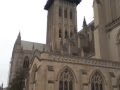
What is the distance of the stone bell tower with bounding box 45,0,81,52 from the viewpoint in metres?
60.5

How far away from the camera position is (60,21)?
63125 mm

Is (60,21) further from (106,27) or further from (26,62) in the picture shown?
(106,27)

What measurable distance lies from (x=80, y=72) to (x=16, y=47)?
43.6 m

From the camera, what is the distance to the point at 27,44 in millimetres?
67812

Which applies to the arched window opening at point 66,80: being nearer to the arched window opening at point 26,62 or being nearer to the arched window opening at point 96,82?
the arched window opening at point 96,82

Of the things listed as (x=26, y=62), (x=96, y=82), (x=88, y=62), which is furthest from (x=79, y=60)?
(x=26, y=62)

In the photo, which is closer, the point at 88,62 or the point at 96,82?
the point at 96,82

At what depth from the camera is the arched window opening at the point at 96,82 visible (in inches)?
851

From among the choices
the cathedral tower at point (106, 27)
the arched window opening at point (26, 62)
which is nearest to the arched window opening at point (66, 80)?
the cathedral tower at point (106, 27)

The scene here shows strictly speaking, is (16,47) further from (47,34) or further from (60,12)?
(60,12)

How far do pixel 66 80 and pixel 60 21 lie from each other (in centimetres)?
4341

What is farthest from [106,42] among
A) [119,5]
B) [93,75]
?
[93,75]

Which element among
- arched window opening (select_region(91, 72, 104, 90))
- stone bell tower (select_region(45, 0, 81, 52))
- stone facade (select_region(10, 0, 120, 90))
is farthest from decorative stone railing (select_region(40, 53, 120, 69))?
stone bell tower (select_region(45, 0, 81, 52))

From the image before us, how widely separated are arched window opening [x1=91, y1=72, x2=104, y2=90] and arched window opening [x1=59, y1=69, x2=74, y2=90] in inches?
85.3
